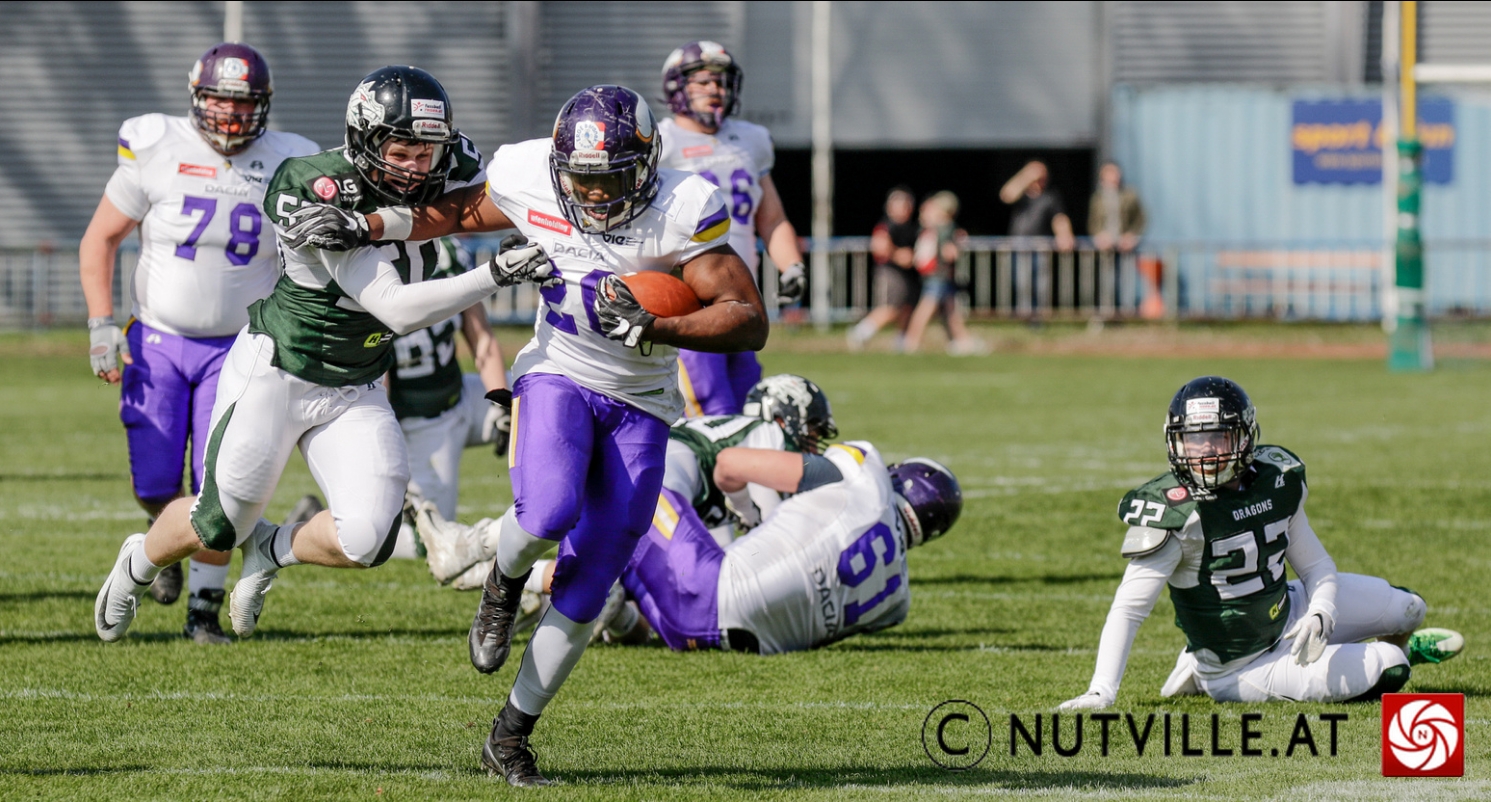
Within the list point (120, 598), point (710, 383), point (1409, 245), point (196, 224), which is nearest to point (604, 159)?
point (120, 598)

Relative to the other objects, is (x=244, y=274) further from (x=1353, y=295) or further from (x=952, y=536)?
(x=1353, y=295)

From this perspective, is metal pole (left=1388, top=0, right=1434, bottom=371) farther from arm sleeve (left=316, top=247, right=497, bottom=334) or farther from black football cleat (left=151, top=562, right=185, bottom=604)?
arm sleeve (left=316, top=247, right=497, bottom=334)

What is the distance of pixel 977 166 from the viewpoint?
28188mm

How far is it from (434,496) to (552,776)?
4.01m

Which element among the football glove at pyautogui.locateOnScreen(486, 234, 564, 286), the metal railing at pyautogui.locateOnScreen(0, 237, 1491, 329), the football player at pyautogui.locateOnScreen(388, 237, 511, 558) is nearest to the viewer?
the football glove at pyautogui.locateOnScreen(486, 234, 564, 286)

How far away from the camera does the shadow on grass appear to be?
8.48 m

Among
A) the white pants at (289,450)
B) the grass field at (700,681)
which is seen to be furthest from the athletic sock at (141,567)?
the grass field at (700,681)

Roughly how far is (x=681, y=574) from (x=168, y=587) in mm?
2253

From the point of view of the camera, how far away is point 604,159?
4.92 m

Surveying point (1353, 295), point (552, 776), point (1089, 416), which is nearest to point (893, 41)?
point (1353, 295)

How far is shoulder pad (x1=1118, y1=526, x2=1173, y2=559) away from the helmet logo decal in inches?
98.2

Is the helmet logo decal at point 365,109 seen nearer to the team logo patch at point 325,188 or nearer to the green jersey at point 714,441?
the team logo patch at point 325,188

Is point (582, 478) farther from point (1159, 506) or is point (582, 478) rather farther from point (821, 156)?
point (821, 156)

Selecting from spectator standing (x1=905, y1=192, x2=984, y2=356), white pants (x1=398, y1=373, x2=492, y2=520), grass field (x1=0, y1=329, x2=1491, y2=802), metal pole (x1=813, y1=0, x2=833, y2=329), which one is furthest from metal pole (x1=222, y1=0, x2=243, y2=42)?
white pants (x1=398, y1=373, x2=492, y2=520)
